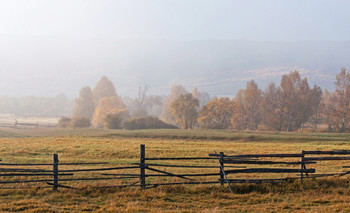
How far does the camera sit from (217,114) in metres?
90.8

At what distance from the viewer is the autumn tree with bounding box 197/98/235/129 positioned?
90062mm

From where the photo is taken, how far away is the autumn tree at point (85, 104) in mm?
125000

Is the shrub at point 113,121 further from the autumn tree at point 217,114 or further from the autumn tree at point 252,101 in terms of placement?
the autumn tree at point 252,101

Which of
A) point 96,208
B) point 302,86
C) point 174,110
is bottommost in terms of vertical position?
point 96,208

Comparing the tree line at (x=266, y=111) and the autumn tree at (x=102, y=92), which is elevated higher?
the autumn tree at (x=102, y=92)

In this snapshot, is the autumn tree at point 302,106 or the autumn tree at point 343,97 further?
the autumn tree at point 302,106

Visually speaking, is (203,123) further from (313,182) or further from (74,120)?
(313,182)

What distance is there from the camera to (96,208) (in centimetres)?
1299

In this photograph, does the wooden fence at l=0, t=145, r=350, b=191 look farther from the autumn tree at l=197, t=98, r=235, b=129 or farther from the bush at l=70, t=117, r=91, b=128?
the bush at l=70, t=117, r=91, b=128

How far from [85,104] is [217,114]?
2225 inches

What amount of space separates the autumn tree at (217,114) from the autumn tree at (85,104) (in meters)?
51.3

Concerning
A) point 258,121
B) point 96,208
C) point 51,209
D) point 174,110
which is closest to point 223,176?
point 96,208

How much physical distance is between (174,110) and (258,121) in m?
25.6

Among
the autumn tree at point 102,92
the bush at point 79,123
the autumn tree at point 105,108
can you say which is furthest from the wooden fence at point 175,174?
the autumn tree at point 102,92
